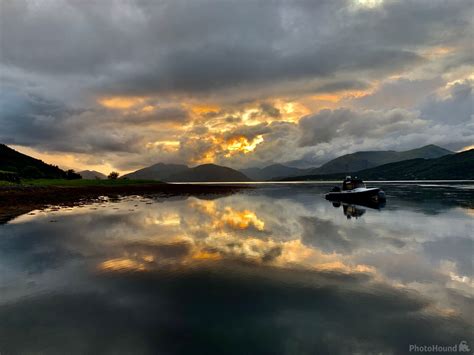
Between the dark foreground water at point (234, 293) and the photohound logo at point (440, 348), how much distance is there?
0.42ft

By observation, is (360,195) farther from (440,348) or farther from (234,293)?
(440,348)

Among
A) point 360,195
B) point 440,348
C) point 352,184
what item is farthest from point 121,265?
point 352,184

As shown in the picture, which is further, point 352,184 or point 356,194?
point 352,184

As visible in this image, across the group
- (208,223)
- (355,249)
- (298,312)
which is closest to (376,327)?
(298,312)

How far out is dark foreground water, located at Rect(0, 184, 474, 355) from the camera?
10773 mm

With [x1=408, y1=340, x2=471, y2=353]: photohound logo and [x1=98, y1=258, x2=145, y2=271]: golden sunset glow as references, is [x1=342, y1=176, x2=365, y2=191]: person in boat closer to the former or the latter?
[x1=98, y1=258, x2=145, y2=271]: golden sunset glow

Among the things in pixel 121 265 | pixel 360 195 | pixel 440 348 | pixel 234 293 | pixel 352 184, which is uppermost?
pixel 352 184

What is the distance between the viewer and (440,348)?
10297mm

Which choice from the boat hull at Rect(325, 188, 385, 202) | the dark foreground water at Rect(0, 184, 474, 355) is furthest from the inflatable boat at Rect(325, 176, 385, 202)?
the dark foreground water at Rect(0, 184, 474, 355)

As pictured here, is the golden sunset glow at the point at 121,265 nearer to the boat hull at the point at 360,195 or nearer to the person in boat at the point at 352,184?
the boat hull at the point at 360,195

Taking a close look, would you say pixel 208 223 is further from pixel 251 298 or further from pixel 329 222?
pixel 251 298

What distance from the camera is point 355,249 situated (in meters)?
25.1

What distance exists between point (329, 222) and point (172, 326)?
33783 mm

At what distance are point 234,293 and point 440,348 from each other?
936cm
